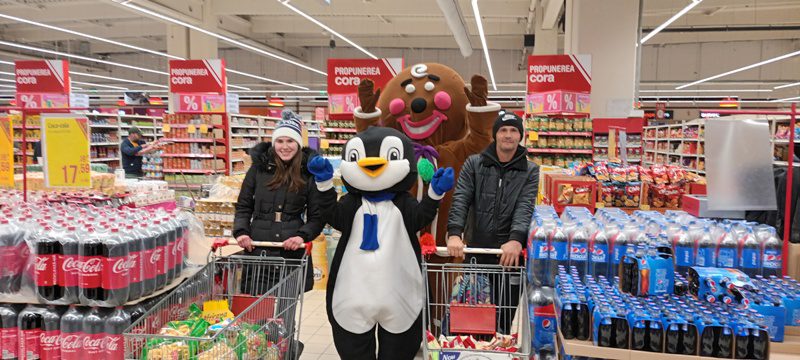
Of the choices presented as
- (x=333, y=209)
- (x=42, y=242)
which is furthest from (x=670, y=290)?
(x=42, y=242)

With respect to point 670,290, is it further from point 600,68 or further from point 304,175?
point 600,68

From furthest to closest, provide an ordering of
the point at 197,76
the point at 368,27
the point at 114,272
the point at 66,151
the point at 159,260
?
the point at 368,27, the point at 197,76, the point at 66,151, the point at 159,260, the point at 114,272

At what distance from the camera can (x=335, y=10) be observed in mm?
15547

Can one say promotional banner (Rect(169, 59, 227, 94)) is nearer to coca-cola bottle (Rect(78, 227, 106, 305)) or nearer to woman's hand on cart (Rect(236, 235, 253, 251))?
woman's hand on cart (Rect(236, 235, 253, 251))

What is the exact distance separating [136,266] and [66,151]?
148 centimetres

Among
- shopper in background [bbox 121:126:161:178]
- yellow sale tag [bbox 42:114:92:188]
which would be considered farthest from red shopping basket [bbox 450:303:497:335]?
shopper in background [bbox 121:126:161:178]

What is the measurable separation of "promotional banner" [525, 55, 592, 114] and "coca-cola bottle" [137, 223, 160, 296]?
7393 mm

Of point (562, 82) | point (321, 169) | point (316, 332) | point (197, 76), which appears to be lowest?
point (316, 332)

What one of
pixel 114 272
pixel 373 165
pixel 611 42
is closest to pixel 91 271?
pixel 114 272

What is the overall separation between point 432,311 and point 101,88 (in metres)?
29.5

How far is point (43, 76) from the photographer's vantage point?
40.1ft

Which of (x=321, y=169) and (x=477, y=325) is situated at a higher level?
(x=321, y=169)

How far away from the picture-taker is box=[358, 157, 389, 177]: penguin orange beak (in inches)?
108

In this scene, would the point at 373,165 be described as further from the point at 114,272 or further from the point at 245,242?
the point at 114,272
